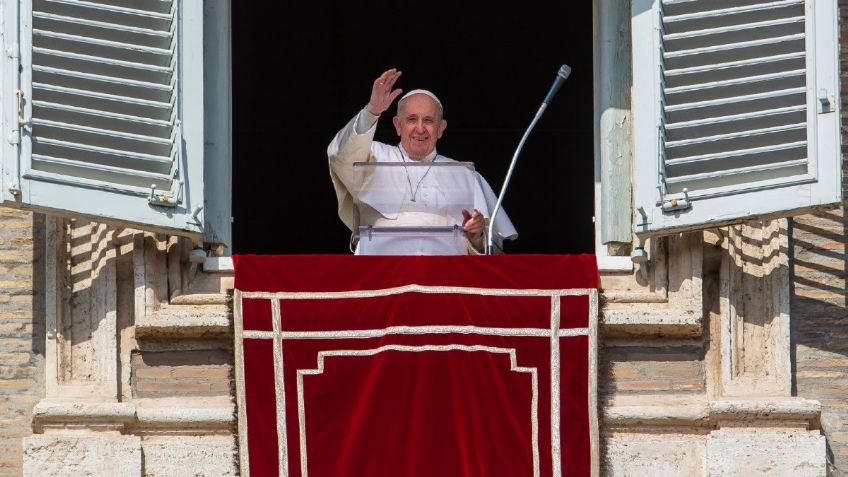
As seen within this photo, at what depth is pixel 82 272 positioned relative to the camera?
9.97 meters

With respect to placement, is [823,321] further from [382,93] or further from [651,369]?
[382,93]

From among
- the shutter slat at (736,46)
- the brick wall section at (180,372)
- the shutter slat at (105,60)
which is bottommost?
the brick wall section at (180,372)

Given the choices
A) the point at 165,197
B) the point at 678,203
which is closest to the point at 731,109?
the point at 678,203

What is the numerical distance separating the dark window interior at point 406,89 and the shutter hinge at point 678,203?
399 cm

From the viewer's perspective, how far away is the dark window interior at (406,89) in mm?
13836

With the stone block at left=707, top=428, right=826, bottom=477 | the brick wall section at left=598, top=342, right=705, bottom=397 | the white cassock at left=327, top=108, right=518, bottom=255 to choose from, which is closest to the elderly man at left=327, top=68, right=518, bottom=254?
the white cassock at left=327, top=108, right=518, bottom=255

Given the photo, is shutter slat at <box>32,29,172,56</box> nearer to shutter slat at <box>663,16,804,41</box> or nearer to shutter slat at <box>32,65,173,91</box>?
shutter slat at <box>32,65,173,91</box>

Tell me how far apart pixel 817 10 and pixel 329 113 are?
189 inches

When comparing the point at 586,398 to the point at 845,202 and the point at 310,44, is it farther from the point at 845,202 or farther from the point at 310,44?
the point at 310,44

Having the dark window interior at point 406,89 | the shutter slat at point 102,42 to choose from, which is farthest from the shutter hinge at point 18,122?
the dark window interior at point 406,89

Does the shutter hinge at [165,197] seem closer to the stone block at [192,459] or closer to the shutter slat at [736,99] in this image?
the stone block at [192,459]

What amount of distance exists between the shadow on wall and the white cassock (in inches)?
47.1

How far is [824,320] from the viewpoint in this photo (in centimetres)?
1012

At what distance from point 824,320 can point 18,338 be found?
2955 millimetres
